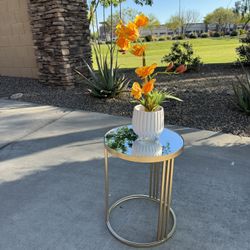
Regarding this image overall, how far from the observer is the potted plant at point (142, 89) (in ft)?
5.70

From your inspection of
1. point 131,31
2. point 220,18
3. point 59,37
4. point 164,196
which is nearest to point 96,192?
point 164,196

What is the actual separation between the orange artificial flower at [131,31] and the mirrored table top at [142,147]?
775 millimetres

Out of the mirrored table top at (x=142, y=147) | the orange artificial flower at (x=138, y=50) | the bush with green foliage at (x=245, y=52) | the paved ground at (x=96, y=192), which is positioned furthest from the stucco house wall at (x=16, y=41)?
the bush with green foliage at (x=245, y=52)

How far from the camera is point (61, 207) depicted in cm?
230

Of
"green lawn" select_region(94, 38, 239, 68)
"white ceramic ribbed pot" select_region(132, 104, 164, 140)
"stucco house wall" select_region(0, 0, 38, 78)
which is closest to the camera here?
"white ceramic ribbed pot" select_region(132, 104, 164, 140)

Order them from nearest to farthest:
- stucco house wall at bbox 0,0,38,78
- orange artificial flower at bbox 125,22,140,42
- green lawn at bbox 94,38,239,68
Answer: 1. orange artificial flower at bbox 125,22,140,42
2. stucco house wall at bbox 0,0,38,78
3. green lawn at bbox 94,38,239,68

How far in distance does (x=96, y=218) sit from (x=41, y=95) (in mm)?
4544

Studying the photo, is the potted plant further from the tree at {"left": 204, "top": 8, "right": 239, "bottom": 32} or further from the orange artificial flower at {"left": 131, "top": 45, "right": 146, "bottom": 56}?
the tree at {"left": 204, "top": 8, "right": 239, "bottom": 32}

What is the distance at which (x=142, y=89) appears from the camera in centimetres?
180

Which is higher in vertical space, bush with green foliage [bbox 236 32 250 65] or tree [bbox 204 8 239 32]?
tree [bbox 204 8 239 32]

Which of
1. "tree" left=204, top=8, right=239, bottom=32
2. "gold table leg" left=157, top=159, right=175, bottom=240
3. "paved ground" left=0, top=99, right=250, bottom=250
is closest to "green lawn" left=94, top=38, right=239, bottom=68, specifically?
"paved ground" left=0, top=99, right=250, bottom=250

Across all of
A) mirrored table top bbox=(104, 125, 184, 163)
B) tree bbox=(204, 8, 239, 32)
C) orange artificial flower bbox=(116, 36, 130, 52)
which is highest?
tree bbox=(204, 8, 239, 32)

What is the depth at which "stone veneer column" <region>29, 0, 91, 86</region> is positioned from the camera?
6.11 meters

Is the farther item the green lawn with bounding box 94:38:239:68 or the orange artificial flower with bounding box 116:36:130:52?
the green lawn with bounding box 94:38:239:68
